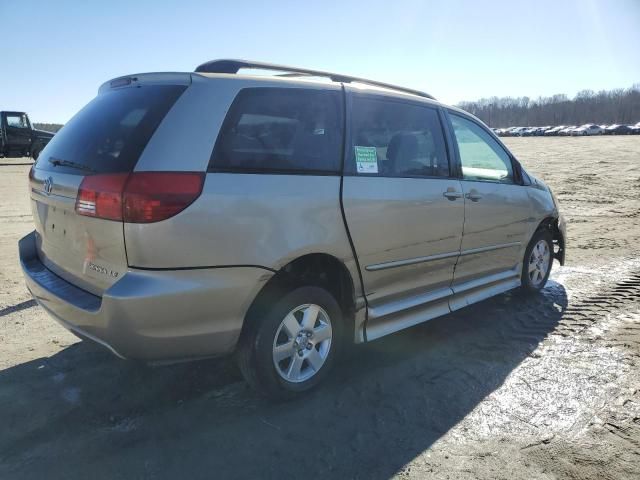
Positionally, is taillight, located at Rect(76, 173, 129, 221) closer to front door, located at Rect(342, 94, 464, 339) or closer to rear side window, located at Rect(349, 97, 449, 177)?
front door, located at Rect(342, 94, 464, 339)

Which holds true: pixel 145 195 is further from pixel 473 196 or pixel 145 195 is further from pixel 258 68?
pixel 473 196

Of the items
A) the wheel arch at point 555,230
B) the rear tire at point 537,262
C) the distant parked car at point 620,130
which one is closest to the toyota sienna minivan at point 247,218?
the rear tire at point 537,262

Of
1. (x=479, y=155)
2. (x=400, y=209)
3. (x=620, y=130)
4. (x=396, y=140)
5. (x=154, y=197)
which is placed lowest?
(x=400, y=209)

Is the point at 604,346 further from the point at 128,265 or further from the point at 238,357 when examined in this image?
the point at 128,265

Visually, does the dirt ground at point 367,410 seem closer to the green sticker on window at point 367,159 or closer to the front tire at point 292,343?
the front tire at point 292,343

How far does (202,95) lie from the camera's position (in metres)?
2.74

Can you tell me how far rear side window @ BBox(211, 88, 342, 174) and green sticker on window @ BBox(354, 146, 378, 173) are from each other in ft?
0.56

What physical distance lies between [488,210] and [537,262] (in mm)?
1354

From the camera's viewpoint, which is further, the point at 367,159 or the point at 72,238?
the point at 367,159

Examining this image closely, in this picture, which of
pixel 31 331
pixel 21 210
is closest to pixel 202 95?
pixel 31 331

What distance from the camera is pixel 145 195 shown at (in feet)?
8.17

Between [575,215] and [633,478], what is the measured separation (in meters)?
8.78

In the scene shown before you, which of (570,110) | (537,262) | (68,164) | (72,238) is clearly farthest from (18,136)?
(570,110)

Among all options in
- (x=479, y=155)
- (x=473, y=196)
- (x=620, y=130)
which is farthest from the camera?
(x=620, y=130)
